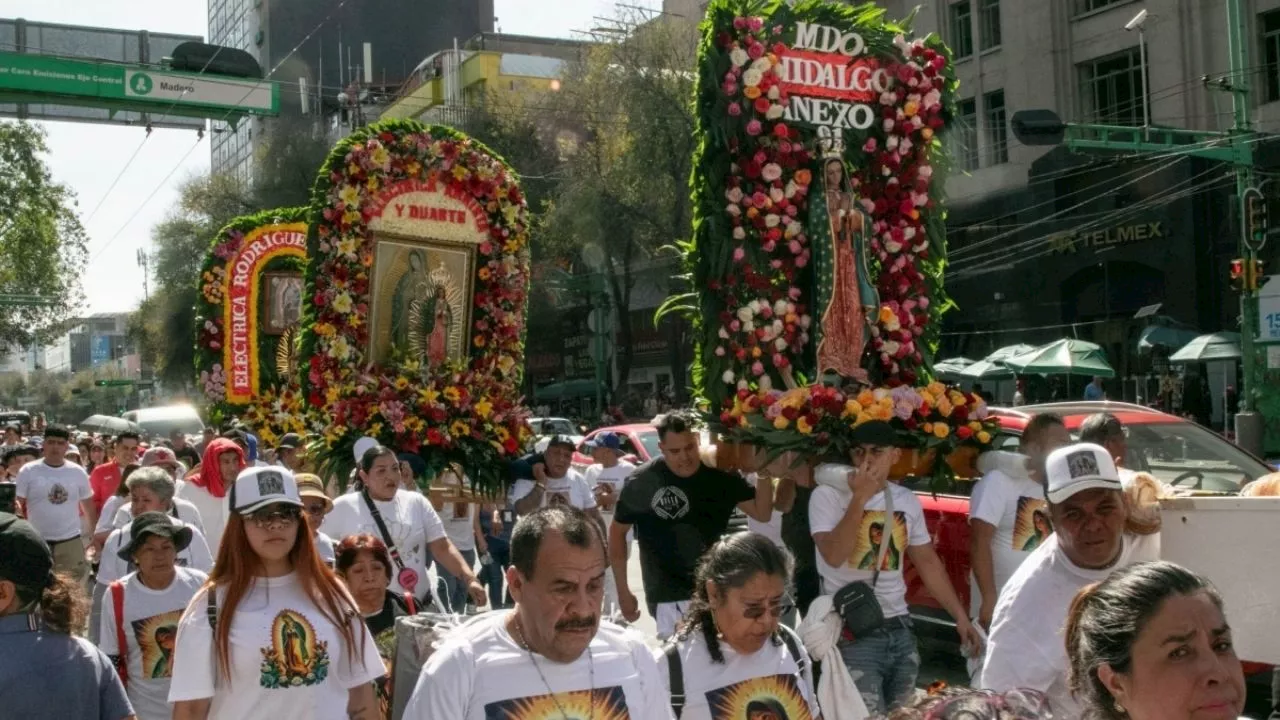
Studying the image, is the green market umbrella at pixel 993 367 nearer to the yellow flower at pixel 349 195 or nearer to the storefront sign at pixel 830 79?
the yellow flower at pixel 349 195

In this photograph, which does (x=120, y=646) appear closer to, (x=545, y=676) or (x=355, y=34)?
(x=545, y=676)

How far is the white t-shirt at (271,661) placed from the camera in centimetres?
446

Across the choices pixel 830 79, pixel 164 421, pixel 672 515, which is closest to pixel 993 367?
pixel 164 421

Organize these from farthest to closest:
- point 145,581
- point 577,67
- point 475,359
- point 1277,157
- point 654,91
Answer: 1. point 577,67
2. point 654,91
3. point 1277,157
4. point 475,359
5. point 145,581

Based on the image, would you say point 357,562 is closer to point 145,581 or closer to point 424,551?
point 145,581

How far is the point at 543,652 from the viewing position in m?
3.55

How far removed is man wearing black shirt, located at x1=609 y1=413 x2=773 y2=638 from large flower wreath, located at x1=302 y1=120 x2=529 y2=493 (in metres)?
4.19

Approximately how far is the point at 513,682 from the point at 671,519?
3668 millimetres

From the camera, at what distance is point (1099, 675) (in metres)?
2.66

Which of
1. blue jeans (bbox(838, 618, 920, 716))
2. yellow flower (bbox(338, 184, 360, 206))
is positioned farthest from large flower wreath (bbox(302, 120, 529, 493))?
blue jeans (bbox(838, 618, 920, 716))

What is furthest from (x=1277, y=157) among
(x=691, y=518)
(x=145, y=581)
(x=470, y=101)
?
(x=470, y=101)

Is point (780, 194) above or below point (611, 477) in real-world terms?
above

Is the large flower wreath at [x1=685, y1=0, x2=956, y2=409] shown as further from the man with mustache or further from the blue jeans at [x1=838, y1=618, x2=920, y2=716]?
the man with mustache

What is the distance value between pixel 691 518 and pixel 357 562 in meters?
1.83
